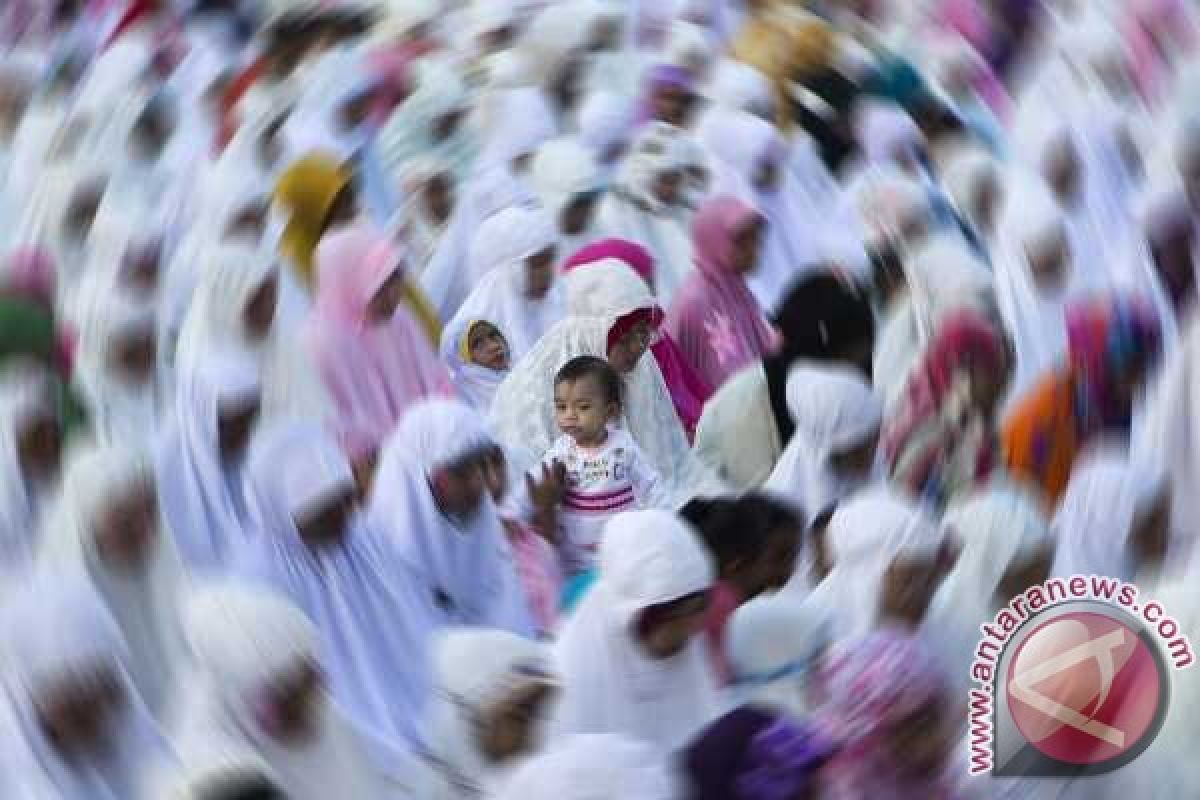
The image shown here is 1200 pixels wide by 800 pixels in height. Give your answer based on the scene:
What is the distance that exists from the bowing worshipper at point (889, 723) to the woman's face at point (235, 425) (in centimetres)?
77

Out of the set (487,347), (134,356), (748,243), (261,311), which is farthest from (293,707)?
(748,243)

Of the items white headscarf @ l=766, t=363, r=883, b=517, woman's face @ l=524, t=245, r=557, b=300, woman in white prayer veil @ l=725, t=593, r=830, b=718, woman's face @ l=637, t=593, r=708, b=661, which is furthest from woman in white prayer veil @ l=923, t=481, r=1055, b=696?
woman's face @ l=524, t=245, r=557, b=300

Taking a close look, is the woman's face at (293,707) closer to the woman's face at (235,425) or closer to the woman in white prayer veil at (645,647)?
the woman in white prayer veil at (645,647)

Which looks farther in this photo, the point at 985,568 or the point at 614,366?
the point at 614,366

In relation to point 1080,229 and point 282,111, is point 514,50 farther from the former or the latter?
point 1080,229

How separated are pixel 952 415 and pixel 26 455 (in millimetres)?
1131

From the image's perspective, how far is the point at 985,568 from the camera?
153 centimetres

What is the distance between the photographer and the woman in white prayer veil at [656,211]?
2689 millimetres

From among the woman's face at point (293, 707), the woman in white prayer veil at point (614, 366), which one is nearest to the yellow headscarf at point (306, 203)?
the woman in white prayer veil at point (614, 366)

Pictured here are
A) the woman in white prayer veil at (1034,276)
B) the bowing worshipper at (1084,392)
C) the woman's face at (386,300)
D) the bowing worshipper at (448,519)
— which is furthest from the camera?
the woman's face at (386,300)

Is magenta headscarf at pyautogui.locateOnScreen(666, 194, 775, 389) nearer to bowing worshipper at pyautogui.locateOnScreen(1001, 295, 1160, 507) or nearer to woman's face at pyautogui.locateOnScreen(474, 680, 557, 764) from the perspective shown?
bowing worshipper at pyautogui.locateOnScreen(1001, 295, 1160, 507)

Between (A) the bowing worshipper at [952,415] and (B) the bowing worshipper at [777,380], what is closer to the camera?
(A) the bowing worshipper at [952,415]

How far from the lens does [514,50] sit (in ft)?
7.47

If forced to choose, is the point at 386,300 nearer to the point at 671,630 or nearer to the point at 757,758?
the point at 671,630
